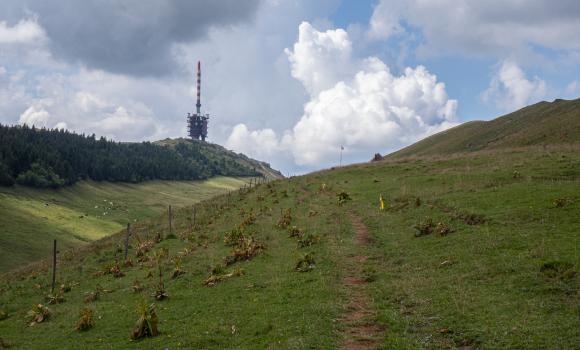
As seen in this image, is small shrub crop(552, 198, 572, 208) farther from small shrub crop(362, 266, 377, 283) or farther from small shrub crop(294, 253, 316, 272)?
small shrub crop(294, 253, 316, 272)

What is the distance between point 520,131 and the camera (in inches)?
3976

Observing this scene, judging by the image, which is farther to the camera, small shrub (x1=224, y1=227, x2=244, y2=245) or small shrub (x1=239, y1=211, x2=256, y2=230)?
small shrub (x1=239, y1=211, x2=256, y2=230)

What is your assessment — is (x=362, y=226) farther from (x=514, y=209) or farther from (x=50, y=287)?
(x=50, y=287)

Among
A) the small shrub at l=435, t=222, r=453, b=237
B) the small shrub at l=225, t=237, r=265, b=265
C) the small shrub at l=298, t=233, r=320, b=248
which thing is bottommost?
the small shrub at l=225, t=237, r=265, b=265

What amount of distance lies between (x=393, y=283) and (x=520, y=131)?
9317 centimetres

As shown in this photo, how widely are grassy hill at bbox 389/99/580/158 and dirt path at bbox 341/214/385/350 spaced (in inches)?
2387

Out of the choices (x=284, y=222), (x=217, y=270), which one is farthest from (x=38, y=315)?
(x=284, y=222)

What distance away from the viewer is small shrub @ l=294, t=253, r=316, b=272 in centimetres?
2501

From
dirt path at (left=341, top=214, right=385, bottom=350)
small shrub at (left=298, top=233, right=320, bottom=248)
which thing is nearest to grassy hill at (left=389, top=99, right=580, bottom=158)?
small shrub at (left=298, top=233, right=320, bottom=248)

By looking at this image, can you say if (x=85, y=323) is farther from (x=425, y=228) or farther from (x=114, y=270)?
(x=425, y=228)

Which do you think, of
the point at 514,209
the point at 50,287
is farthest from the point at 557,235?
the point at 50,287

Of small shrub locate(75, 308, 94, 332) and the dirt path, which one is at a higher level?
the dirt path

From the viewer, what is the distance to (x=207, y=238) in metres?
41.7

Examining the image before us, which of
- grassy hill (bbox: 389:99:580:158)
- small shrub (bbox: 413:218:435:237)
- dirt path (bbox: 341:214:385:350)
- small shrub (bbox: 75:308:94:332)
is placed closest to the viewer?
dirt path (bbox: 341:214:385:350)
